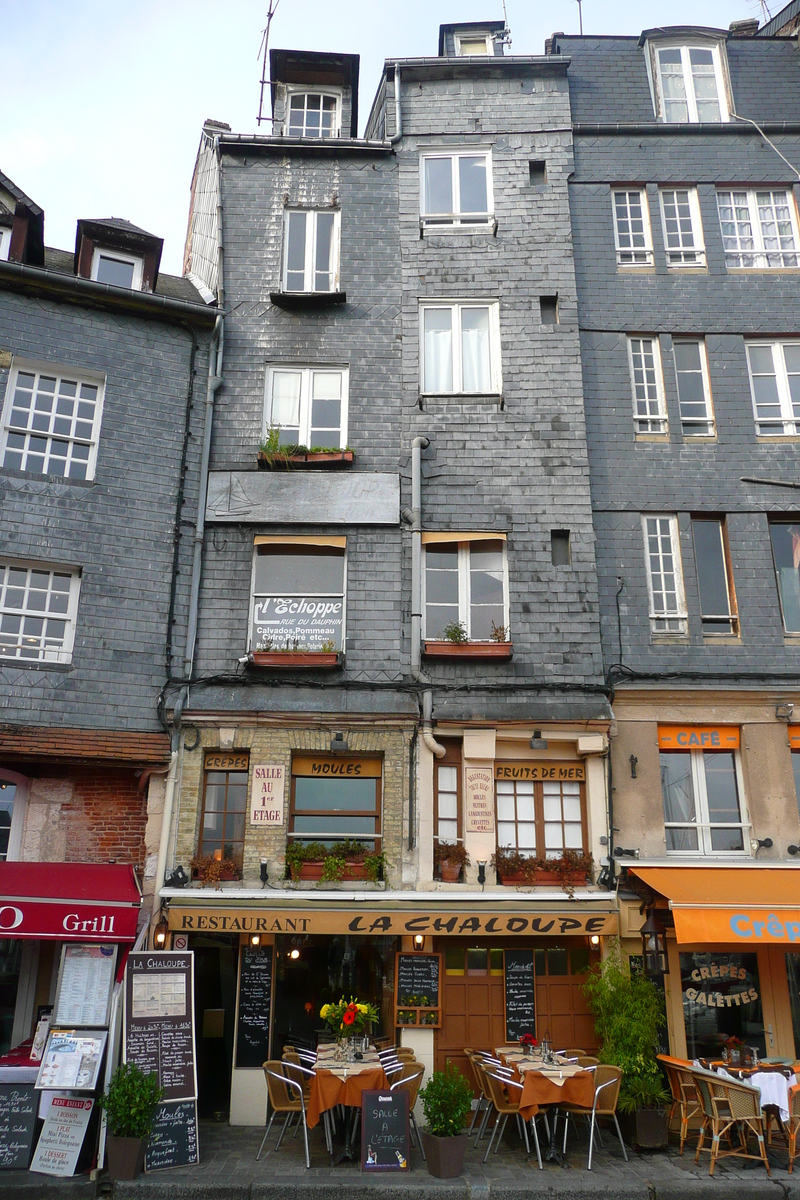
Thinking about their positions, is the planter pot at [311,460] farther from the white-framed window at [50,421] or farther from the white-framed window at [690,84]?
the white-framed window at [690,84]

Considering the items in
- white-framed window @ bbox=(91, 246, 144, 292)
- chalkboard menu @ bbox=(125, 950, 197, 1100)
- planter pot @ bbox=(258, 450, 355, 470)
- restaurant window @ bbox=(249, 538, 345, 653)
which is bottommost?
chalkboard menu @ bbox=(125, 950, 197, 1100)

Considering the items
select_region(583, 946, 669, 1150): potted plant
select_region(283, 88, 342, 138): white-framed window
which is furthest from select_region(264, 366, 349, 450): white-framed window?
select_region(583, 946, 669, 1150): potted plant

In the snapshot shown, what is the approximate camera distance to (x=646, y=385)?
15.0 meters

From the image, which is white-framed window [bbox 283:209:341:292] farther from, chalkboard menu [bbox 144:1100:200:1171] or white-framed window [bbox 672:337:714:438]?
chalkboard menu [bbox 144:1100:200:1171]

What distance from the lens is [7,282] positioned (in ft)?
44.0

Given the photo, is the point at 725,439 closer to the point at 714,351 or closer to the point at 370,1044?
the point at 714,351

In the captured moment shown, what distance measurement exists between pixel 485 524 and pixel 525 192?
21.4 ft

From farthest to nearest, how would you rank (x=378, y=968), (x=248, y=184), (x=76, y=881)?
(x=248, y=184)
(x=378, y=968)
(x=76, y=881)

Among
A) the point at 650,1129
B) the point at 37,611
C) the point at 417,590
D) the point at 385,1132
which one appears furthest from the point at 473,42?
the point at 650,1129

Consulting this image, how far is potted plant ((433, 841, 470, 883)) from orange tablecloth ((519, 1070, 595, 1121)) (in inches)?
113

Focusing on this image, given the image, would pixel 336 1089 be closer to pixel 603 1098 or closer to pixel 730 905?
pixel 603 1098

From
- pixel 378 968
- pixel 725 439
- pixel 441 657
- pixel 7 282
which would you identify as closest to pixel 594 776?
pixel 441 657

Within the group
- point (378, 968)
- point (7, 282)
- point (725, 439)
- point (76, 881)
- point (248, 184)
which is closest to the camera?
point (76, 881)

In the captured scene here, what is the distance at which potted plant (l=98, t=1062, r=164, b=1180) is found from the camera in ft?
30.9
